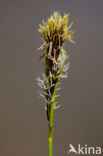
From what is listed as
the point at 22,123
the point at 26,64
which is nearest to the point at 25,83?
the point at 26,64

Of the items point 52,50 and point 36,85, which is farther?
point 36,85

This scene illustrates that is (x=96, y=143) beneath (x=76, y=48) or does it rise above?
beneath

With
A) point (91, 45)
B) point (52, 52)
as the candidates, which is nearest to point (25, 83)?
point (91, 45)

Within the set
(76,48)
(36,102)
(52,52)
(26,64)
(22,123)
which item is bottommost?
(22,123)

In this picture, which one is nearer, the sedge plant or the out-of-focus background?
the sedge plant

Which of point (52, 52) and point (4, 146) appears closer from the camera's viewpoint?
point (52, 52)

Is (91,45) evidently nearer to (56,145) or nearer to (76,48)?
(76,48)

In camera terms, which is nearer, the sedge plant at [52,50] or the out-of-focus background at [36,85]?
the sedge plant at [52,50]

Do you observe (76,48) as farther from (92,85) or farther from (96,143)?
(96,143)
